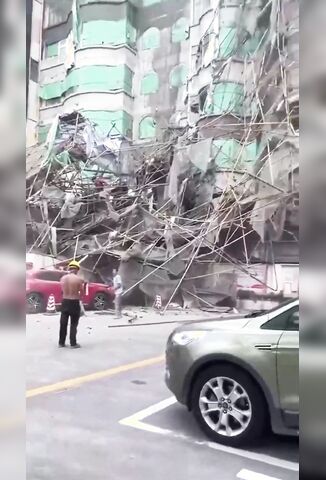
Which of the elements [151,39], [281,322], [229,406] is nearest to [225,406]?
[229,406]

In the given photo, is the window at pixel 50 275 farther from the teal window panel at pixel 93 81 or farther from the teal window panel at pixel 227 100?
the teal window panel at pixel 227 100

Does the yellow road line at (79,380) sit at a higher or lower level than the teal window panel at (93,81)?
lower

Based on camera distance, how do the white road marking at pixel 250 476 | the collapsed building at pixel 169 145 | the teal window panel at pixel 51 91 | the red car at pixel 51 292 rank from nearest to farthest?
1. the white road marking at pixel 250 476
2. the collapsed building at pixel 169 145
3. the red car at pixel 51 292
4. the teal window panel at pixel 51 91

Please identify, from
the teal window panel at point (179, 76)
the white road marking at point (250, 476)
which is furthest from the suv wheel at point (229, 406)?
the teal window panel at point (179, 76)

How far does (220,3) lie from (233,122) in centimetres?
48

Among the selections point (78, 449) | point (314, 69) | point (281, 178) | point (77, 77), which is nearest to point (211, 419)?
point (78, 449)

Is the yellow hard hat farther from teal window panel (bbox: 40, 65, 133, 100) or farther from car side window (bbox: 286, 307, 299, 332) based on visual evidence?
Answer: car side window (bbox: 286, 307, 299, 332)

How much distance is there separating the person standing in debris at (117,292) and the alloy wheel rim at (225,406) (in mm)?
494

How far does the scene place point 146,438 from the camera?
2.03 metres

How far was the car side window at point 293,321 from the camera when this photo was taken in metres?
1.95

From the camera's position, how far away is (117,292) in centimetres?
218

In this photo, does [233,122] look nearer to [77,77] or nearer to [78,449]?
[77,77]

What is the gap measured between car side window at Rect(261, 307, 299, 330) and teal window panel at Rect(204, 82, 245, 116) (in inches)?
32.5

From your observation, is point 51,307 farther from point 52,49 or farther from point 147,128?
point 52,49
